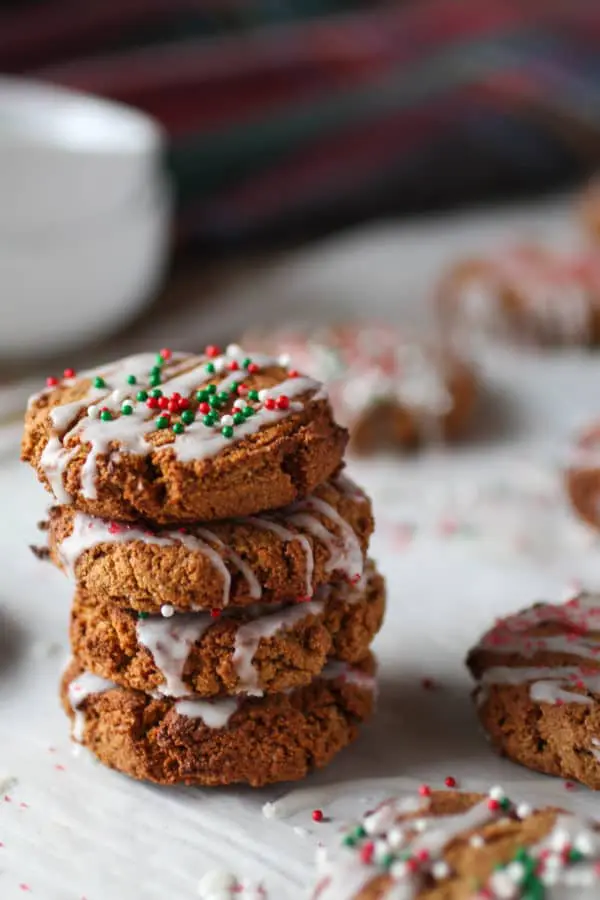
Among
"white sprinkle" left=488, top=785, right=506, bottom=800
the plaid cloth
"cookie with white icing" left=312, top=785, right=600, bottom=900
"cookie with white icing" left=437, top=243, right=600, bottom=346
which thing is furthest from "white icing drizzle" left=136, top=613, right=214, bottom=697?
the plaid cloth

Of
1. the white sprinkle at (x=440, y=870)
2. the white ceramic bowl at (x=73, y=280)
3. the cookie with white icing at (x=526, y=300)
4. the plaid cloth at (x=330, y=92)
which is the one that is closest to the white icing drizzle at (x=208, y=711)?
the white sprinkle at (x=440, y=870)

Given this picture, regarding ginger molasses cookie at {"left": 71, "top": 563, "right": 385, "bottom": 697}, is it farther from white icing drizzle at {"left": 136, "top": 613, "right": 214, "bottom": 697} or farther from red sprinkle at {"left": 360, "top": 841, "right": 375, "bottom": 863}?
red sprinkle at {"left": 360, "top": 841, "right": 375, "bottom": 863}

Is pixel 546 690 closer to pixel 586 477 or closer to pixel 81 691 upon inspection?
pixel 81 691

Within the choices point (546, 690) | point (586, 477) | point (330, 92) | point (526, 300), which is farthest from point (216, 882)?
point (330, 92)

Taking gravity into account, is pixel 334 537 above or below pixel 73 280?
above

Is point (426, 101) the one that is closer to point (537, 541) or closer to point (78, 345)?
point (78, 345)

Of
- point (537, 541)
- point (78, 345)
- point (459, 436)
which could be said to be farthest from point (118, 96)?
point (537, 541)

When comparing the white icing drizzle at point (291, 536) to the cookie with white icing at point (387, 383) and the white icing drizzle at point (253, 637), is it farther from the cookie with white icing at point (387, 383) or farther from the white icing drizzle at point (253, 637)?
the cookie with white icing at point (387, 383)
